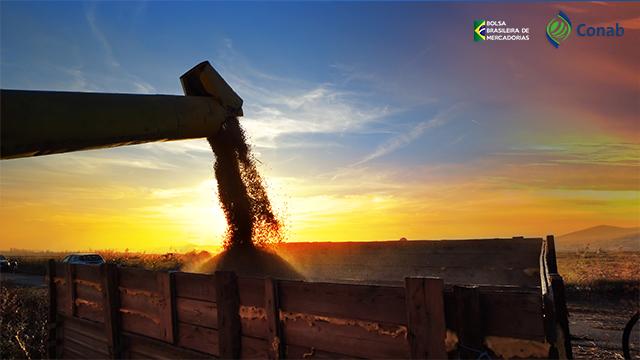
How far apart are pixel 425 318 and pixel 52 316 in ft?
20.7

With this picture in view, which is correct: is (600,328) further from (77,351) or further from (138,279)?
(77,351)

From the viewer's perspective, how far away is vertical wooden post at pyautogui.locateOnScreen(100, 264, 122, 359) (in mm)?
5383

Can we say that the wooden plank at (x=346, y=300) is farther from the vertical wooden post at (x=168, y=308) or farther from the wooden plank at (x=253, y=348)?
the vertical wooden post at (x=168, y=308)

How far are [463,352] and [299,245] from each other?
6891 mm

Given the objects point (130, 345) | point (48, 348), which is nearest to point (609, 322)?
point (130, 345)

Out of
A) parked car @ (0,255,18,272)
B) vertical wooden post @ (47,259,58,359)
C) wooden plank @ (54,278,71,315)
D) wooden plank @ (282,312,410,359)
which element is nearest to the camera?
wooden plank @ (282,312,410,359)

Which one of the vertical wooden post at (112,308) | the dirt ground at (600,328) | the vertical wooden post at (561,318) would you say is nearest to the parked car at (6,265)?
the vertical wooden post at (112,308)

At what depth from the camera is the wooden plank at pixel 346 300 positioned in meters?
3.00

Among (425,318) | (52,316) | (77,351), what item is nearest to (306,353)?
(425,318)

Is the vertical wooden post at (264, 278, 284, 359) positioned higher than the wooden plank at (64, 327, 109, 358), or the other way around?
the vertical wooden post at (264, 278, 284, 359)

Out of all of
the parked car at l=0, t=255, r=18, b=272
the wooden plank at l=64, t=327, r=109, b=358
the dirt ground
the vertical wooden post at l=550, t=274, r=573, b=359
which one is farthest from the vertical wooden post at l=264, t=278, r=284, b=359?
the parked car at l=0, t=255, r=18, b=272

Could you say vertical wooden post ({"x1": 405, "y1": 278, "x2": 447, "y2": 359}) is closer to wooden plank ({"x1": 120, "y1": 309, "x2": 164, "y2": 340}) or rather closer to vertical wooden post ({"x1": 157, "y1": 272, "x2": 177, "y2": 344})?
vertical wooden post ({"x1": 157, "y1": 272, "x2": 177, "y2": 344})

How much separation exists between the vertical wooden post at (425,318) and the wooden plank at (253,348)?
1419mm

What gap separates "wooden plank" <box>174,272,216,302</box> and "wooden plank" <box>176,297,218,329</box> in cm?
5
